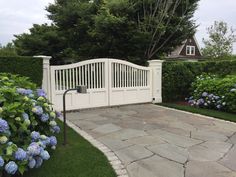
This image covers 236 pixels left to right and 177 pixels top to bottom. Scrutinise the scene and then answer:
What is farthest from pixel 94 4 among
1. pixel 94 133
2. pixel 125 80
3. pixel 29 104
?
pixel 29 104

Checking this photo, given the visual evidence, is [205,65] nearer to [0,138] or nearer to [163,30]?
[163,30]

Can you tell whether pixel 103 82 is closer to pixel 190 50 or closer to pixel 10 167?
pixel 10 167

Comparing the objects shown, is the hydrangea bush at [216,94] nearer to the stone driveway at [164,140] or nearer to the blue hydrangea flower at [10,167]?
the stone driveway at [164,140]

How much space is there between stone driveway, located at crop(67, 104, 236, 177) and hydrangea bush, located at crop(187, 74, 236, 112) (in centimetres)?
109

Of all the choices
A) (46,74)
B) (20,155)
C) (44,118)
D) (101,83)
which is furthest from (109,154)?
(101,83)

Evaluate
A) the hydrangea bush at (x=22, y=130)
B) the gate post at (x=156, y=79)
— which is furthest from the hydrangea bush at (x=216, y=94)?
the hydrangea bush at (x=22, y=130)

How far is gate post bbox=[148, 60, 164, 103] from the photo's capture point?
7.71 metres

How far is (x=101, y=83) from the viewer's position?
685 centimetres

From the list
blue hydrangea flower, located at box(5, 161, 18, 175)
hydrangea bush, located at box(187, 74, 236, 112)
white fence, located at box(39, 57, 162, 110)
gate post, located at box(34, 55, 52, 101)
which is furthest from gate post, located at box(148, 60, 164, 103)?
blue hydrangea flower, located at box(5, 161, 18, 175)

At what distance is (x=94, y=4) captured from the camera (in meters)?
12.1

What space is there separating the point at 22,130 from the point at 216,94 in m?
5.84

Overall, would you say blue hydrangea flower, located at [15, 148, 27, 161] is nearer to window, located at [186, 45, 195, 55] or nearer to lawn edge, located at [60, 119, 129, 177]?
lawn edge, located at [60, 119, 129, 177]

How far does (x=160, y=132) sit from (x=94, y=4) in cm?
945

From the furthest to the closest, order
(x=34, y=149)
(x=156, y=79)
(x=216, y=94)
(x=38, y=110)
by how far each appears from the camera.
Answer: (x=156, y=79), (x=216, y=94), (x=38, y=110), (x=34, y=149)
